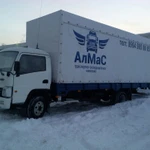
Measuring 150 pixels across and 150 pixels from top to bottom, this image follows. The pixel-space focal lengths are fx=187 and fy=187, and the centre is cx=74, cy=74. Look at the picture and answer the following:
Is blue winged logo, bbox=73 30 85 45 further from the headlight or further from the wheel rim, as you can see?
the headlight

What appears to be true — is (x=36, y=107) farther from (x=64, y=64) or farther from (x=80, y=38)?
(x=80, y=38)

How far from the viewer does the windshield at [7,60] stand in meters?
6.12

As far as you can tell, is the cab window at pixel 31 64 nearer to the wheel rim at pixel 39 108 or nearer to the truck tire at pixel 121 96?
the wheel rim at pixel 39 108

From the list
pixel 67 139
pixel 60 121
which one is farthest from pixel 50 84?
pixel 67 139

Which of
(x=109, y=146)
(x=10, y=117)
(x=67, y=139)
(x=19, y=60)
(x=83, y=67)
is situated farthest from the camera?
(x=83, y=67)

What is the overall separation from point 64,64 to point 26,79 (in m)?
1.55

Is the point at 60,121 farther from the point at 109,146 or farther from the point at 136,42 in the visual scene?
the point at 136,42

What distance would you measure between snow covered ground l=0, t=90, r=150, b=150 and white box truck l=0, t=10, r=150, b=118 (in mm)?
914

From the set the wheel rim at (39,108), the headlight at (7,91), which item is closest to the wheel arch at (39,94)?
the wheel rim at (39,108)

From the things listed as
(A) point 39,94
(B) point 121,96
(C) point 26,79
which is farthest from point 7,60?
(B) point 121,96

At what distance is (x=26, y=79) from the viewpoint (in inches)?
245

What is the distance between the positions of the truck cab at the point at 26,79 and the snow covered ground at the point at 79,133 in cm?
63

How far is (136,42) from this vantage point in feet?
34.7

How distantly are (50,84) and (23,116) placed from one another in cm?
150
